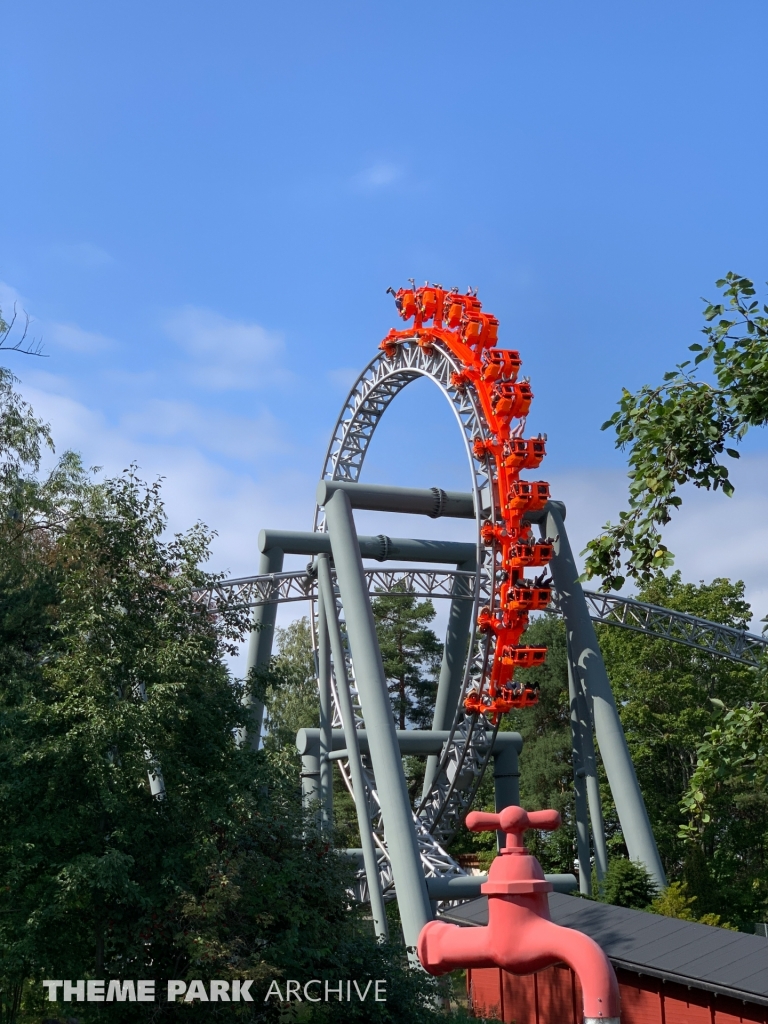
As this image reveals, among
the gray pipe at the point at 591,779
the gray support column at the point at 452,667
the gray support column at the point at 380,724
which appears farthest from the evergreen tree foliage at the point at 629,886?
the gray support column at the point at 452,667

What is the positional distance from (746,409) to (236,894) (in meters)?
9.36

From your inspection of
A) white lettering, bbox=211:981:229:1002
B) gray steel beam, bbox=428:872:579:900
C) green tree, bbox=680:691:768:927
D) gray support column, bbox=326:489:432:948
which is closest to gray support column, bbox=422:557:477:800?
gray support column, bbox=326:489:432:948

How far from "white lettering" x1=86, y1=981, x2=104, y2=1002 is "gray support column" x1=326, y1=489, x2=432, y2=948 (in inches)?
249

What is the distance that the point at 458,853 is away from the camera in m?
42.8

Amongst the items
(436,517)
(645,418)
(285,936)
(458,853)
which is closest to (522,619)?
(436,517)

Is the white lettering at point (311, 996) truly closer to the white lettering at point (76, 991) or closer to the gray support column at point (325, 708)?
the white lettering at point (76, 991)

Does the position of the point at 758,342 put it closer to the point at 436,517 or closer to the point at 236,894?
the point at 236,894

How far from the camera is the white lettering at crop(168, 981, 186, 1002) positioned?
42.4 ft

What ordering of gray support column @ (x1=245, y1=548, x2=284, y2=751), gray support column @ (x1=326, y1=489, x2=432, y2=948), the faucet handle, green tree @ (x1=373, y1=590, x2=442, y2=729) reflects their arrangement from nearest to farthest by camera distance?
the faucet handle
gray support column @ (x1=326, y1=489, x2=432, y2=948)
gray support column @ (x1=245, y1=548, x2=284, y2=751)
green tree @ (x1=373, y1=590, x2=442, y2=729)

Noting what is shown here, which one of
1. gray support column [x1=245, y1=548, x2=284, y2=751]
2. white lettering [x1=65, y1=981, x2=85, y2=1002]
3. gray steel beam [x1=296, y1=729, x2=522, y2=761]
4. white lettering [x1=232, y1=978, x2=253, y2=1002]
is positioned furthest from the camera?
gray support column [x1=245, y1=548, x2=284, y2=751]

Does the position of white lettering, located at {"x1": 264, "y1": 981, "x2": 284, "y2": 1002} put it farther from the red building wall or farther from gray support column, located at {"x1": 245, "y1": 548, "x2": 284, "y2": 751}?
gray support column, located at {"x1": 245, "y1": 548, "x2": 284, "y2": 751}

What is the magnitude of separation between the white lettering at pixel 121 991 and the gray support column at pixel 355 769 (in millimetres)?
7776

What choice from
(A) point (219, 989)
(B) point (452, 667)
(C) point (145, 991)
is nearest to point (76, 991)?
(C) point (145, 991)

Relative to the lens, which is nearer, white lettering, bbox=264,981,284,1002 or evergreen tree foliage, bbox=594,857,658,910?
white lettering, bbox=264,981,284,1002
